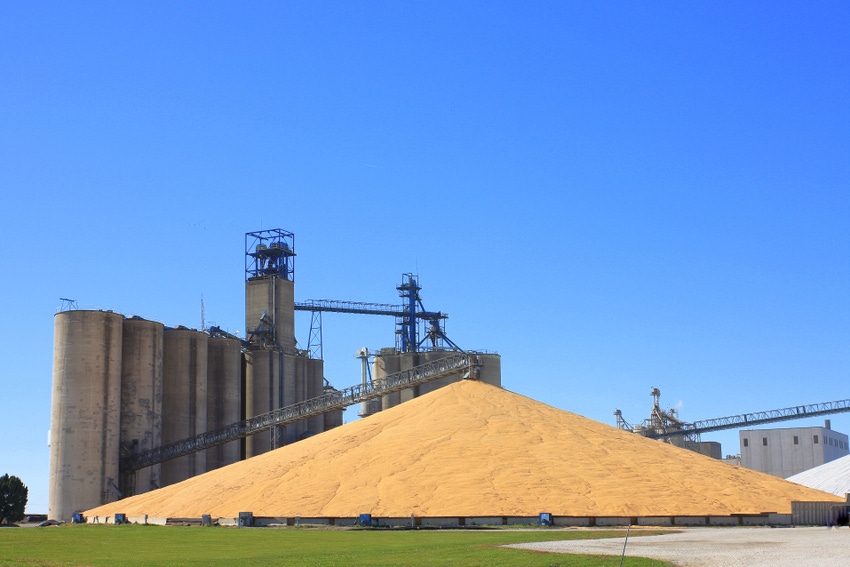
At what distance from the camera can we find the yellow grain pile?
2219 inches

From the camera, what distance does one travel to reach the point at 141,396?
91812mm

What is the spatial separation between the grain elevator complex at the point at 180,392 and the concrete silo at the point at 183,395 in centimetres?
10

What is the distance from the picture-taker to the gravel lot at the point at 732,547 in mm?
30172

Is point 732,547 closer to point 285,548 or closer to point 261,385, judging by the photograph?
point 285,548

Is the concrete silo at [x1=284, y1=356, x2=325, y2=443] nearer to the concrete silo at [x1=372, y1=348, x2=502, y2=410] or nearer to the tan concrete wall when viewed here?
the tan concrete wall

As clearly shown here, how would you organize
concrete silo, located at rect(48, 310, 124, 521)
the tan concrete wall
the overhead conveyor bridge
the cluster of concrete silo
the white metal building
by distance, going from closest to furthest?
concrete silo, located at rect(48, 310, 124, 521) < the cluster of concrete silo < the overhead conveyor bridge < the tan concrete wall < the white metal building

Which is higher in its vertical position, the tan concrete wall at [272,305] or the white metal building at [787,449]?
the tan concrete wall at [272,305]

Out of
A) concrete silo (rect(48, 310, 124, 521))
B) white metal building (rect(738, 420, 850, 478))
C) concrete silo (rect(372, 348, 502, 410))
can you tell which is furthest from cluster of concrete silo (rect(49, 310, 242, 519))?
white metal building (rect(738, 420, 850, 478))

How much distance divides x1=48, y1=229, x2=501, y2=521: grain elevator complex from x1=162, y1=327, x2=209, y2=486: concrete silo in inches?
3.9

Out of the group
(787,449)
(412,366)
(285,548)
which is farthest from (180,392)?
(787,449)

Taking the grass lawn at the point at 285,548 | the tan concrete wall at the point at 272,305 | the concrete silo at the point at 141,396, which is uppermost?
the tan concrete wall at the point at 272,305

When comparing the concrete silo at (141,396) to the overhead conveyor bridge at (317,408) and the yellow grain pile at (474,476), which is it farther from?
the yellow grain pile at (474,476)

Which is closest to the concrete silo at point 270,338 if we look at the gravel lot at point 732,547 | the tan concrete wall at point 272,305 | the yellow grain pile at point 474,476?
the tan concrete wall at point 272,305

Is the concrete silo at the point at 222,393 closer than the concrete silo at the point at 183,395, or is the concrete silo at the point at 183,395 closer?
the concrete silo at the point at 183,395
